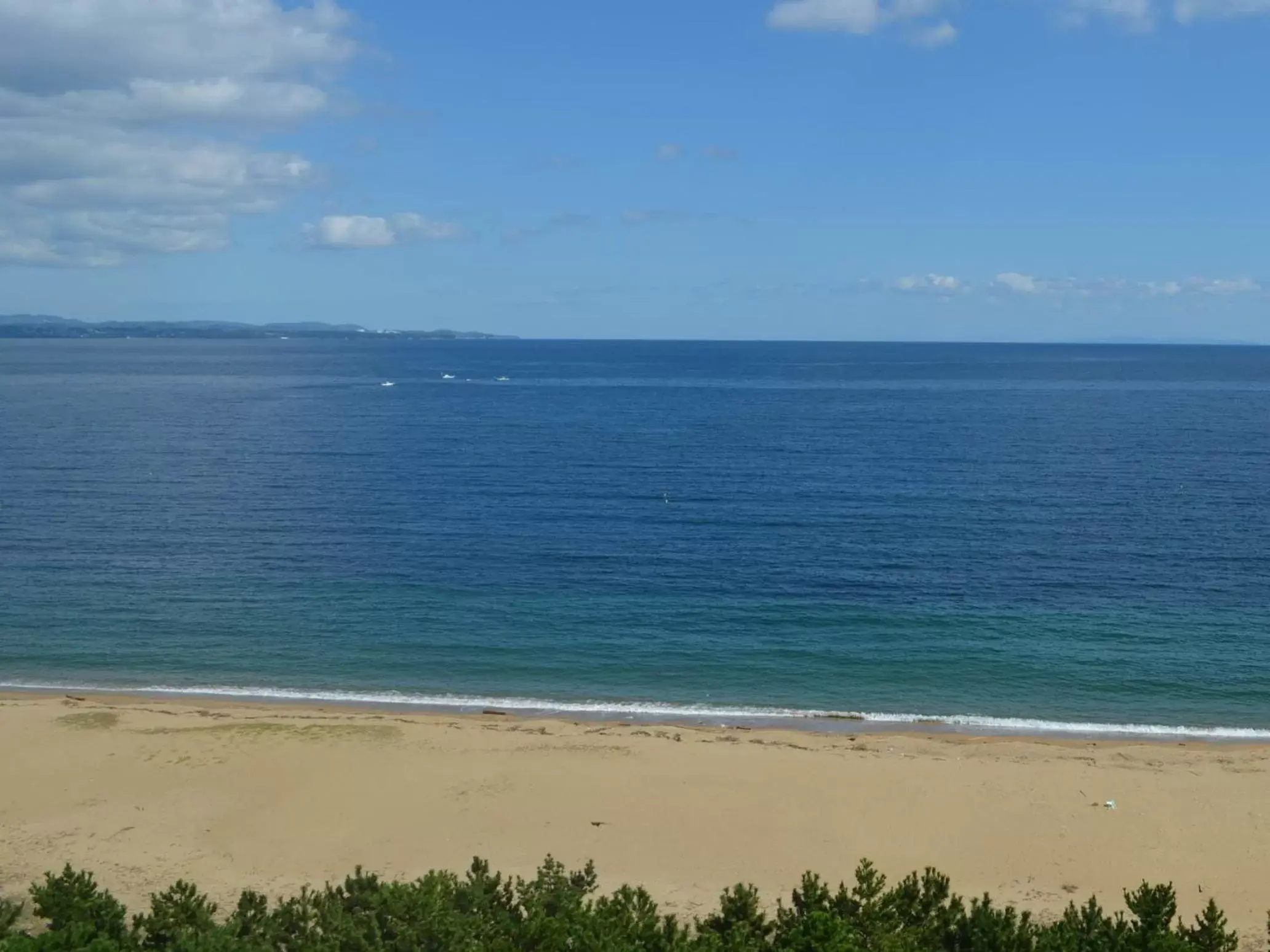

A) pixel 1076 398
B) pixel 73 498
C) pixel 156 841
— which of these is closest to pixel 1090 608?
pixel 156 841

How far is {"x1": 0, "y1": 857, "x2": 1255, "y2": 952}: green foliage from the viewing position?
1725 cm

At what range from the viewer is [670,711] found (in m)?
35.1

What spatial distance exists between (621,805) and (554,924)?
9.92 meters

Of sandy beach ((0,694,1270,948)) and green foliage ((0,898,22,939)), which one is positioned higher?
green foliage ((0,898,22,939))

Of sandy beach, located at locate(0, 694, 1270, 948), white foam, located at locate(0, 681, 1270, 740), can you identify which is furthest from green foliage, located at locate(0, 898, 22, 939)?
white foam, located at locate(0, 681, 1270, 740)

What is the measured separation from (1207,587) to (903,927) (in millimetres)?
34545

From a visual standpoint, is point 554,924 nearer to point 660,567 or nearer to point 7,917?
point 7,917

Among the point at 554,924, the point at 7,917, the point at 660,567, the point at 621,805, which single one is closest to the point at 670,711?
the point at 621,805

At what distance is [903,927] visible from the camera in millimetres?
18594

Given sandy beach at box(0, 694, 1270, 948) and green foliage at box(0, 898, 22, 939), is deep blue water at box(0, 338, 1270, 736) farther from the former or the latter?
green foliage at box(0, 898, 22, 939)

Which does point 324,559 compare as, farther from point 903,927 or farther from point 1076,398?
point 1076,398

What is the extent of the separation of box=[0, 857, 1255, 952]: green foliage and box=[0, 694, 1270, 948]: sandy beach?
3.90m

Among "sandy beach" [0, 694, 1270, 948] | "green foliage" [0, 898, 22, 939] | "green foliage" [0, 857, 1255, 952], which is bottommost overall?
"sandy beach" [0, 694, 1270, 948]

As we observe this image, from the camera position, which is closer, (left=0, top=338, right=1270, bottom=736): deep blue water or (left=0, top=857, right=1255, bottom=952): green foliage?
(left=0, top=857, right=1255, bottom=952): green foliage
